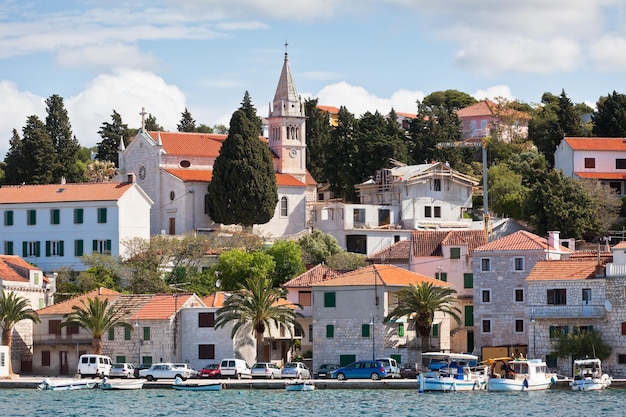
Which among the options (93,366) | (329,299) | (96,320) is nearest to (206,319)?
(96,320)

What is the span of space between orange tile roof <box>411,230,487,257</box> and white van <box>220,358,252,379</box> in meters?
16.3

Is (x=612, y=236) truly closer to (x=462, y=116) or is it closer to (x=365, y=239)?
(x=365, y=239)

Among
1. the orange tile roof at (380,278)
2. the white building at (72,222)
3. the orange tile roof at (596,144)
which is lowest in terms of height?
the orange tile roof at (380,278)

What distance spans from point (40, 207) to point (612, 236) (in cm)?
3528

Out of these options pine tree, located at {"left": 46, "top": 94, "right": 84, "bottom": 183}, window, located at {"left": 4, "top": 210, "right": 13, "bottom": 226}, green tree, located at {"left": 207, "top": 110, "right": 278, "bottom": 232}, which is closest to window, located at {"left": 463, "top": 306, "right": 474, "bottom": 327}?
green tree, located at {"left": 207, "top": 110, "right": 278, "bottom": 232}

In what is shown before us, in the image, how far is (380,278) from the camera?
78.4 meters

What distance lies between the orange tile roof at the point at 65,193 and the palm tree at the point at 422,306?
25.5m

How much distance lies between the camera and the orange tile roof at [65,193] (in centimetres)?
9644

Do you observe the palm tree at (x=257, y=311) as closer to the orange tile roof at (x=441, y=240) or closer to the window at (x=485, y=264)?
the window at (x=485, y=264)

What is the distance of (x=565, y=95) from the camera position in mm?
114125

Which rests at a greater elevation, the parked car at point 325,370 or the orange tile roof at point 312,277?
the orange tile roof at point 312,277

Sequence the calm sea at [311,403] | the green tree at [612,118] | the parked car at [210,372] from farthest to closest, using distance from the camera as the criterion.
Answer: the green tree at [612,118]
the parked car at [210,372]
the calm sea at [311,403]

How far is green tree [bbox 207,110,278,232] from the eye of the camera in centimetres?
10019

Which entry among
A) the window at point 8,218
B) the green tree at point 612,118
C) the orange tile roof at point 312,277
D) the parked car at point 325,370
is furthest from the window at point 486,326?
the green tree at point 612,118
